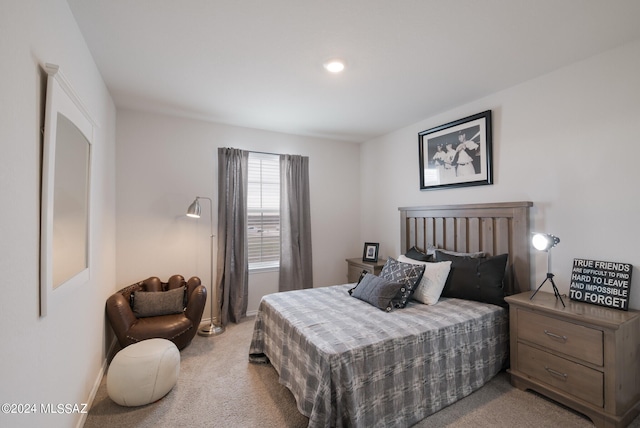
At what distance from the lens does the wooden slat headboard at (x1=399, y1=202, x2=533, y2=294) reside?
255 cm

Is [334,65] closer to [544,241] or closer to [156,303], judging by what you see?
[544,241]

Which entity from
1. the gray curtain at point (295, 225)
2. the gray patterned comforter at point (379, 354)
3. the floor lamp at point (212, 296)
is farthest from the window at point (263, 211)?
the gray patterned comforter at point (379, 354)

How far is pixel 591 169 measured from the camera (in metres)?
2.20

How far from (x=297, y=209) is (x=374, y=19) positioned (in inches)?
104

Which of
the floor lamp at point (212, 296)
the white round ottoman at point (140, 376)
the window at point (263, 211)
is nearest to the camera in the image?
the white round ottoman at point (140, 376)

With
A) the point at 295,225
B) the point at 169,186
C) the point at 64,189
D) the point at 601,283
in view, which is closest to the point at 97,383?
the point at 64,189

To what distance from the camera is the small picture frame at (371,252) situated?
404 centimetres

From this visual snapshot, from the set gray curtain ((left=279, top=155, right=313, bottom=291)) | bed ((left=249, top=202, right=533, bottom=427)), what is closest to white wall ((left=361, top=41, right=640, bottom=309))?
bed ((left=249, top=202, right=533, bottom=427))

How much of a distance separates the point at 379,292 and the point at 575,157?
6.29 feet

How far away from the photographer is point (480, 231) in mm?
2896

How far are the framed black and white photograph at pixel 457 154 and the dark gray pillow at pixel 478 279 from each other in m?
0.84

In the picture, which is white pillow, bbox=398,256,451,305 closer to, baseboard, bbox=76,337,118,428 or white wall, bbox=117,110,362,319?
white wall, bbox=117,110,362,319

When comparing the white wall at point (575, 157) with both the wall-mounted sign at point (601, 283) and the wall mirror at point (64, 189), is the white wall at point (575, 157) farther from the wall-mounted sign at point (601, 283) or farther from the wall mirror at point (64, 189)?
the wall mirror at point (64, 189)

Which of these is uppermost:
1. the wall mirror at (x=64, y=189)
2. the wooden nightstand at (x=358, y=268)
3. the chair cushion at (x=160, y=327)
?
the wall mirror at (x=64, y=189)
